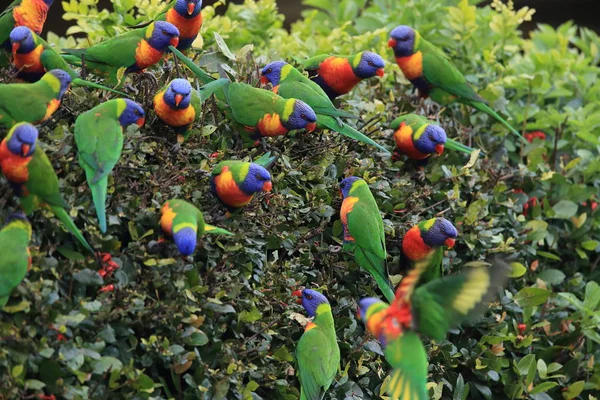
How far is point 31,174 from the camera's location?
7.61 ft

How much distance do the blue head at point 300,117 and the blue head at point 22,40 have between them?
0.93m

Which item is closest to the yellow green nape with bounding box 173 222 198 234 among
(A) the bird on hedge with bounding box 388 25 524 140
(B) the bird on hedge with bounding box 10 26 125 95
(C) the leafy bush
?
(C) the leafy bush

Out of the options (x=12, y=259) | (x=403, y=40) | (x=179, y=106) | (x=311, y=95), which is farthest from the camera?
(x=403, y=40)

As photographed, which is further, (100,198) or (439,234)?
(439,234)

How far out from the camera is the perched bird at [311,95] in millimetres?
3209

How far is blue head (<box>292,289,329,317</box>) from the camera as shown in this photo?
2.80 m

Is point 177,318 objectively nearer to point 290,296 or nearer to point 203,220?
point 203,220

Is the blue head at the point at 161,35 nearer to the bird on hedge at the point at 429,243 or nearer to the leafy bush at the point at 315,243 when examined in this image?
the leafy bush at the point at 315,243

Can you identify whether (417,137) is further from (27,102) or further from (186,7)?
(27,102)

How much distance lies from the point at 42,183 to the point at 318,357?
1.04 m

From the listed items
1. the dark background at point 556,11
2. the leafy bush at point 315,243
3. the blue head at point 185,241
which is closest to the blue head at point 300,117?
the leafy bush at point 315,243

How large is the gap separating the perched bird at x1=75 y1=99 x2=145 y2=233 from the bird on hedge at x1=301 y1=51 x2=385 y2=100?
1052mm

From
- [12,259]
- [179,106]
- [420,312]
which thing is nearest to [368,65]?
[179,106]

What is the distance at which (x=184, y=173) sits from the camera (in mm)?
2768
